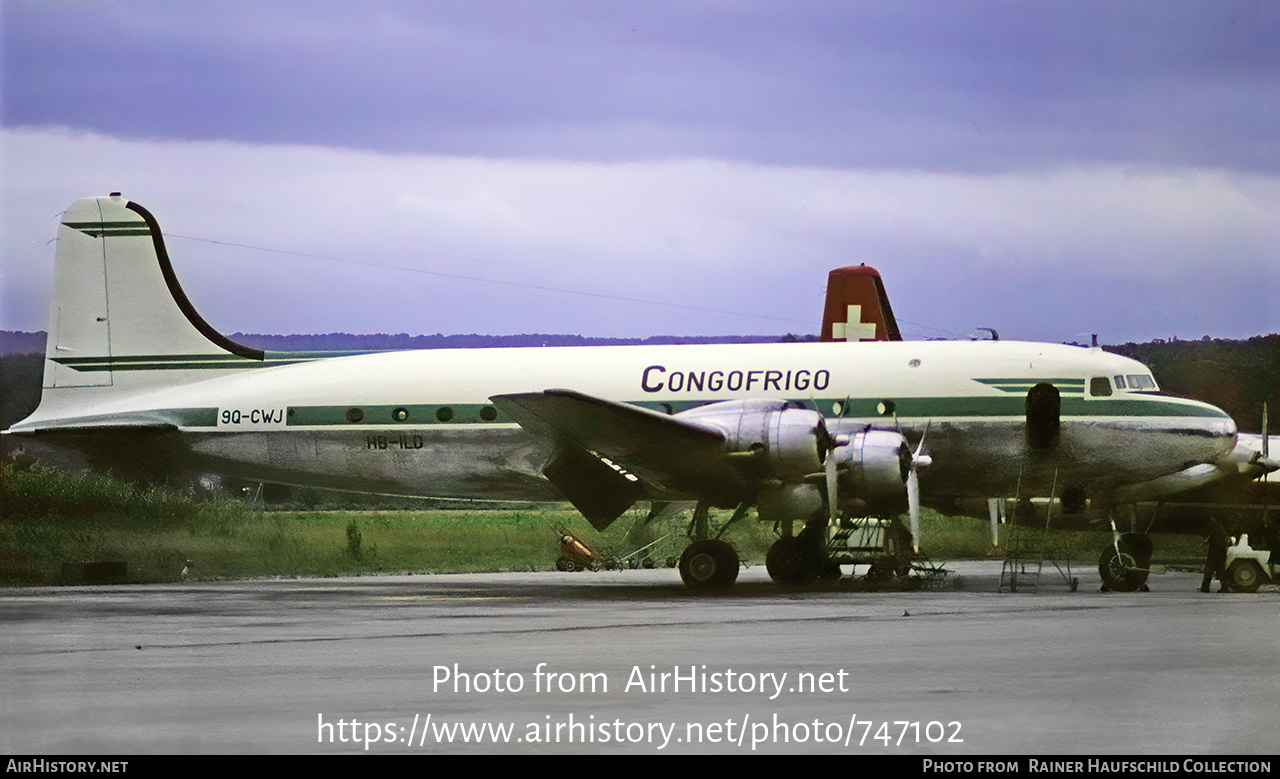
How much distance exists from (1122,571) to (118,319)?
16.8 meters

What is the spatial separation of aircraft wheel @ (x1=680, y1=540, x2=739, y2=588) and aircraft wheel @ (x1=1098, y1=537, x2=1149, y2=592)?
5.15 m

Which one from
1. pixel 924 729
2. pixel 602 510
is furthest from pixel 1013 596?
pixel 924 729

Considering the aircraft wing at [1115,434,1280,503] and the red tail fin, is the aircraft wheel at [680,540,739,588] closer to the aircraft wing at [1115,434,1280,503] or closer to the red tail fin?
the aircraft wing at [1115,434,1280,503]

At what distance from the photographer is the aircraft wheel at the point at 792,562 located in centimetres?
2123

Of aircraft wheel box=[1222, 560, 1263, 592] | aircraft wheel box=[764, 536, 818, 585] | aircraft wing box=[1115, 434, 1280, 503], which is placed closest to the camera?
aircraft wheel box=[1222, 560, 1263, 592]

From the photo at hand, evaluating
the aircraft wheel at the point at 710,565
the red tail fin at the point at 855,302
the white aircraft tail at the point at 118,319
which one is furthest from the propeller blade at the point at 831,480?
the red tail fin at the point at 855,302

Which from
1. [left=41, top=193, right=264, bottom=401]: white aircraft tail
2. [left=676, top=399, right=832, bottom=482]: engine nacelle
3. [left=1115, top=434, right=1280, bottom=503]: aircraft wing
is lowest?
[left=1115, top=434, right=1280, bottom=503]: aircraft wing

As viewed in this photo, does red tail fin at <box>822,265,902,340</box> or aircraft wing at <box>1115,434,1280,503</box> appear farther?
red tail fin at <box>822,265,902,340</box>

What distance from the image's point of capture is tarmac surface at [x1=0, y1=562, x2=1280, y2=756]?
757 cm

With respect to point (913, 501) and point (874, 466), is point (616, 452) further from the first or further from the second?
point (913, 501)

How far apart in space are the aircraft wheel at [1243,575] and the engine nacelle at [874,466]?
459cm

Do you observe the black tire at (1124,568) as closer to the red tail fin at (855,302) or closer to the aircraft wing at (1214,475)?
the aircraft wing at (1214,475)

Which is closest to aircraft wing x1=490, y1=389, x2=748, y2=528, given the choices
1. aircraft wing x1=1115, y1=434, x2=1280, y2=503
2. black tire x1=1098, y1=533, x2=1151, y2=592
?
black tire x1=1098, y1=533, x2=1151, y2=592

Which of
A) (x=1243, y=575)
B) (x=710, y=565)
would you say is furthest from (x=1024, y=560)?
(x=710, y=565)
